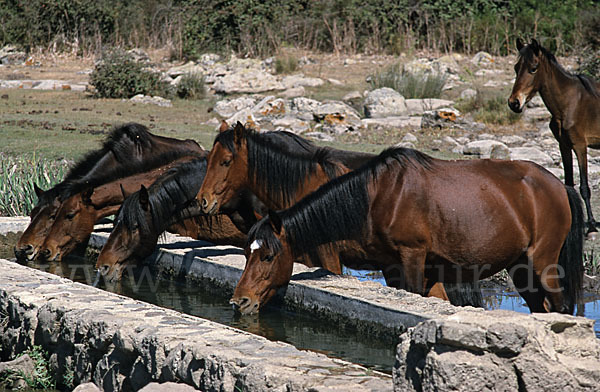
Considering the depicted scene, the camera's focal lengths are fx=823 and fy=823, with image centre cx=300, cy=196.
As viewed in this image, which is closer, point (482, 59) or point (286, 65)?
point (286, 65)

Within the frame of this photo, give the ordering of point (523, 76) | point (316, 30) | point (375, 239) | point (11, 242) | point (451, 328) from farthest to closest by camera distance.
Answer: point (316, 30) → point (523, 76) → point (11, 242) → point (375, 239) → point (451, 328)

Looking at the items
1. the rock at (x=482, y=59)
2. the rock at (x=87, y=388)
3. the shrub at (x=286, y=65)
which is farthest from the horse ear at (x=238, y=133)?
the rock at (x=482, y=59)

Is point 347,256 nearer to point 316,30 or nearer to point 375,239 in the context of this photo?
point 375,239

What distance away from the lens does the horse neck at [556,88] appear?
10.3 m

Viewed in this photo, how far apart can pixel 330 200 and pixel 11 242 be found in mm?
4533

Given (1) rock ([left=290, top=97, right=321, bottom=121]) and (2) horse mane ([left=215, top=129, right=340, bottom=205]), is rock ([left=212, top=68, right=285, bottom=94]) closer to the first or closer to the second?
(1) rock ([left=290, top=97, right=321, bottom=121])

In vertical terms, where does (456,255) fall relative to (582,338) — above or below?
below

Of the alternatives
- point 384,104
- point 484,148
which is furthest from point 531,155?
point 384,104

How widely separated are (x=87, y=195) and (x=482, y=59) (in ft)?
63.8

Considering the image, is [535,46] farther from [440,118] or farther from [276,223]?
[440,118]

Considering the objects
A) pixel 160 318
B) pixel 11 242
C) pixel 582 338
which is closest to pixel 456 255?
pixel 160 318

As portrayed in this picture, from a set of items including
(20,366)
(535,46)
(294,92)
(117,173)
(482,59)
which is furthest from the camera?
(482,59)

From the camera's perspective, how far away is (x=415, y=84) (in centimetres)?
1983

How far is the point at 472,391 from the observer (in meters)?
2.88
